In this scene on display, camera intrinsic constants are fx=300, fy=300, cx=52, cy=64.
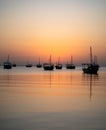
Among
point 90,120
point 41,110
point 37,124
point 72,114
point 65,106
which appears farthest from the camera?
point 65,106

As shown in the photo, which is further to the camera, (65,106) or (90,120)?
(65,106)

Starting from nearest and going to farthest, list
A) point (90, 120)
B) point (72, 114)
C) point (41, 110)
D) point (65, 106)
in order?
1. point (90, 120)
2. point (72, 114)
3. point (41, 110)
4. point (65, 106)

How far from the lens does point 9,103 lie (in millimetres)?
23594

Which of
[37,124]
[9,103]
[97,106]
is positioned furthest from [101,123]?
[9,103]

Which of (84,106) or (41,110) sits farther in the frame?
(84,106)

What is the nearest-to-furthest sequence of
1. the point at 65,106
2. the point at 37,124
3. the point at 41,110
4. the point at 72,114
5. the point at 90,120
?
the point at 37,124
the point at 90,120
the point at 72,114
the point at 41,110
the point at 65,106

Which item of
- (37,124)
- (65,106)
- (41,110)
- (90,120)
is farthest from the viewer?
(65,106)

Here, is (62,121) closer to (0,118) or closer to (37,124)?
(37,124)

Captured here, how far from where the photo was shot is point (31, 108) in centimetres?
2127

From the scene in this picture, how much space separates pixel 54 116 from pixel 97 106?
5.54 m

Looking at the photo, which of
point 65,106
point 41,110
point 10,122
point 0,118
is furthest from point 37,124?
point 65,106

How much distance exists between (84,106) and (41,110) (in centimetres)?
374

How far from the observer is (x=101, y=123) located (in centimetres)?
1627

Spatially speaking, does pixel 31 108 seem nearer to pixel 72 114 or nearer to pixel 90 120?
pixel 72 114
